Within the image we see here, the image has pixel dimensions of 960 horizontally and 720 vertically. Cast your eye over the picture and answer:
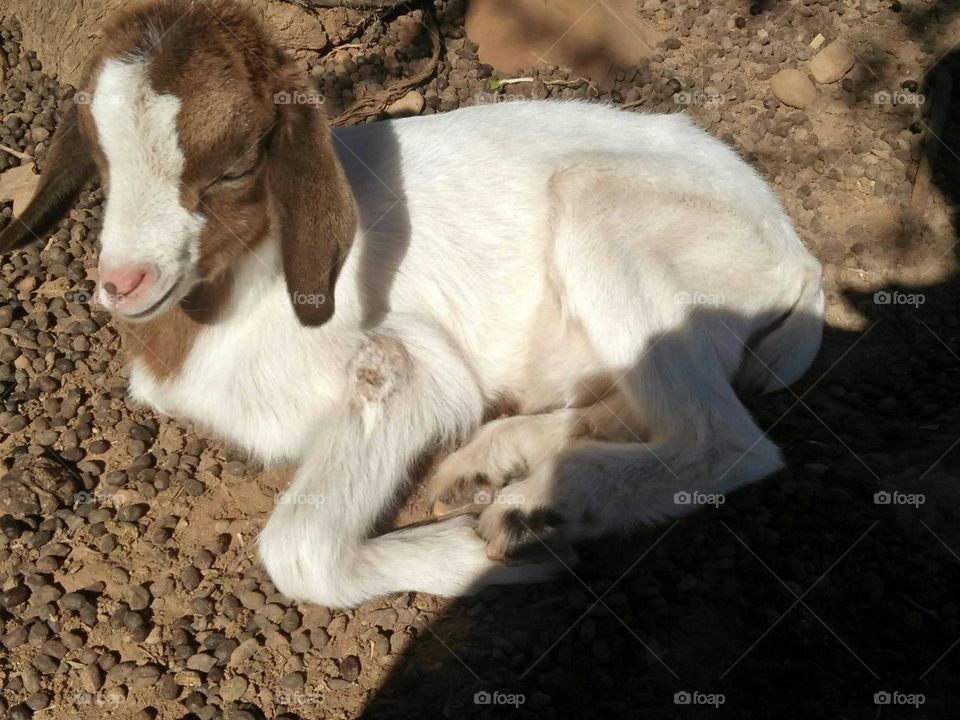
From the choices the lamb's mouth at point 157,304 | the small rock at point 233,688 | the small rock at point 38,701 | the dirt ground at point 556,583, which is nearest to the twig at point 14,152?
the dirt ground at point 556,583

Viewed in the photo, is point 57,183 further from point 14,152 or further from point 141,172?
point 14,152

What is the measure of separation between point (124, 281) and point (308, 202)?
0.66m

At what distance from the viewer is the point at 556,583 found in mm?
3633

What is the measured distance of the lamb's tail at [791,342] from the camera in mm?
4320

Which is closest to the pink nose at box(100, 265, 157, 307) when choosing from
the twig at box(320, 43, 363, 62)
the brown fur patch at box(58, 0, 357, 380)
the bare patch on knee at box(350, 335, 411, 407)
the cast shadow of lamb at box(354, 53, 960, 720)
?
the brown fur patch at box(58, 0, 357, 380)

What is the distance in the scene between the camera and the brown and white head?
9.71 feet

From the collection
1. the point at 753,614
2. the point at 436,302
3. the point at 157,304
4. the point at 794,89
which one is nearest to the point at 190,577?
the point at 157,304

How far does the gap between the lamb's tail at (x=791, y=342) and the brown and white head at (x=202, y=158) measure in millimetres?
2114

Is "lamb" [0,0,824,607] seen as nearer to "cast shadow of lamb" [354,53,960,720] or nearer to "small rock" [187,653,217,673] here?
"cast shadow of lamb" [354,53,960,720]

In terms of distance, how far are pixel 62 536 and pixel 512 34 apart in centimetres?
443

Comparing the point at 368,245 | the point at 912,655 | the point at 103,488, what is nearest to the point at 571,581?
the point at 912,655

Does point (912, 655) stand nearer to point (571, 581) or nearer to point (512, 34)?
point (571, 581)

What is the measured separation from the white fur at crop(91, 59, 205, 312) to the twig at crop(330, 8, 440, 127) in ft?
9.86

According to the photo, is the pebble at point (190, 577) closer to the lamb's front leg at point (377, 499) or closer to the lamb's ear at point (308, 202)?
the lamb's front leg at point (377, 499)
